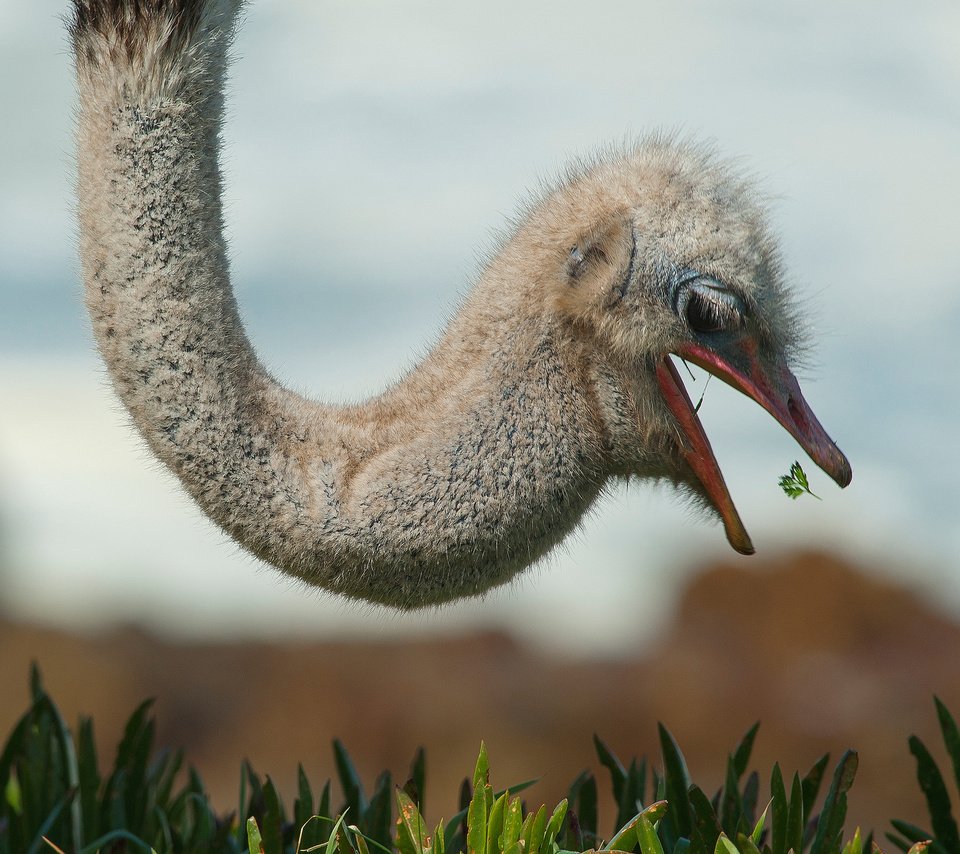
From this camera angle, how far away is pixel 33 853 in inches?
136

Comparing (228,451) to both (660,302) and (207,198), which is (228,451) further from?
(660,302)

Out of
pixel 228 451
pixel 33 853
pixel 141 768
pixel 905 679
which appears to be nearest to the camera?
pixel 228 451

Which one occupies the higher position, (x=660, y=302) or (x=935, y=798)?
(x=660, y=302)

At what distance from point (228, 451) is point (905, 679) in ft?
47.4

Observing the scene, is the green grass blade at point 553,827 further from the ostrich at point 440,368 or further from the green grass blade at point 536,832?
the ostrich at point 440,368

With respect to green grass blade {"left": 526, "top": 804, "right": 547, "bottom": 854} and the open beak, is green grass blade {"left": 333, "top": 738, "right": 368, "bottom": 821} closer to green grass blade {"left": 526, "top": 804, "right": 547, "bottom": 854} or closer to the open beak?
green grass blade {"left": 526, "top": 804, "right": 547, "bottom": 854}

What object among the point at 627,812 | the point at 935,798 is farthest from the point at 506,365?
the point at 935,798

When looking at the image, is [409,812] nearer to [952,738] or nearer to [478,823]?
[478,823]

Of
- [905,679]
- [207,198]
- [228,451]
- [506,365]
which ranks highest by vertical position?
[207,198]

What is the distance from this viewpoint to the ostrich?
9.32 feet

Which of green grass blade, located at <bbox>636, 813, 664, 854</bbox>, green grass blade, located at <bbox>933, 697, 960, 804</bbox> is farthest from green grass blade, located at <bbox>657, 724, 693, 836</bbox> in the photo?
green grass blade, located at <bbox>933, 697, 960, 804</bbox>

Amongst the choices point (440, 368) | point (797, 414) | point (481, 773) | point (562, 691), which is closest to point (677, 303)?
point (797, 414)

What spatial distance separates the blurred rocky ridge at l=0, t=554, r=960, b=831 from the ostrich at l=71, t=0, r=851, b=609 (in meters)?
10.3

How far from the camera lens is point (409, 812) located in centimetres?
269
